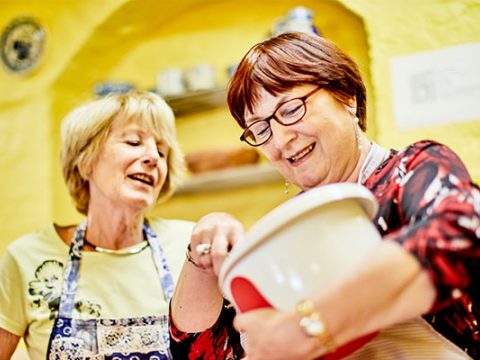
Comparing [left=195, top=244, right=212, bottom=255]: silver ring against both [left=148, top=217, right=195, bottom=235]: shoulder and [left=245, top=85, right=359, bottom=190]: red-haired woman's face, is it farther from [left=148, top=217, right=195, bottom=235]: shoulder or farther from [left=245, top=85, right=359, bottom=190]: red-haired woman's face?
[left=148, top=217, right=195, bottom=235]: shoulder

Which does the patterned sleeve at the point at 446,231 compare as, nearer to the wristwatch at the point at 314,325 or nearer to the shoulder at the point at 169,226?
the wristwatch at the point at 314,325

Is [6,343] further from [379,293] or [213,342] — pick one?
[379,293]

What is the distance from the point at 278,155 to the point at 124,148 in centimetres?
72

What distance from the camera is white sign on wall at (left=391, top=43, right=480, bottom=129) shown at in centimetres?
159

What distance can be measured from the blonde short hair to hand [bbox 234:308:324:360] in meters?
1.03

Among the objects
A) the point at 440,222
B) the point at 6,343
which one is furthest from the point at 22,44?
the point at 440,222

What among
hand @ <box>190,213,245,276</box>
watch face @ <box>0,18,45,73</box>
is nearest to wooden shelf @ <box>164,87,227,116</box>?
watch face @ <box>0,18,45,73</box>

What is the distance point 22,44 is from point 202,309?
6.76ft

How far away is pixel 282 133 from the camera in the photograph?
96cm

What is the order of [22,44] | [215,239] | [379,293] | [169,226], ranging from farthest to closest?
[22,44]
[169,226]
[215,239]
[379,293]

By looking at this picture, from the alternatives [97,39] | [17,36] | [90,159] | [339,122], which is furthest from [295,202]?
[17,36]

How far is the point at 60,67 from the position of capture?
2555 millimetres

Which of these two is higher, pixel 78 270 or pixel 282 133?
pixel 282 133

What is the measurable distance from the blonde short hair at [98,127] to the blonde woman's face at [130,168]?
0.07 feet
